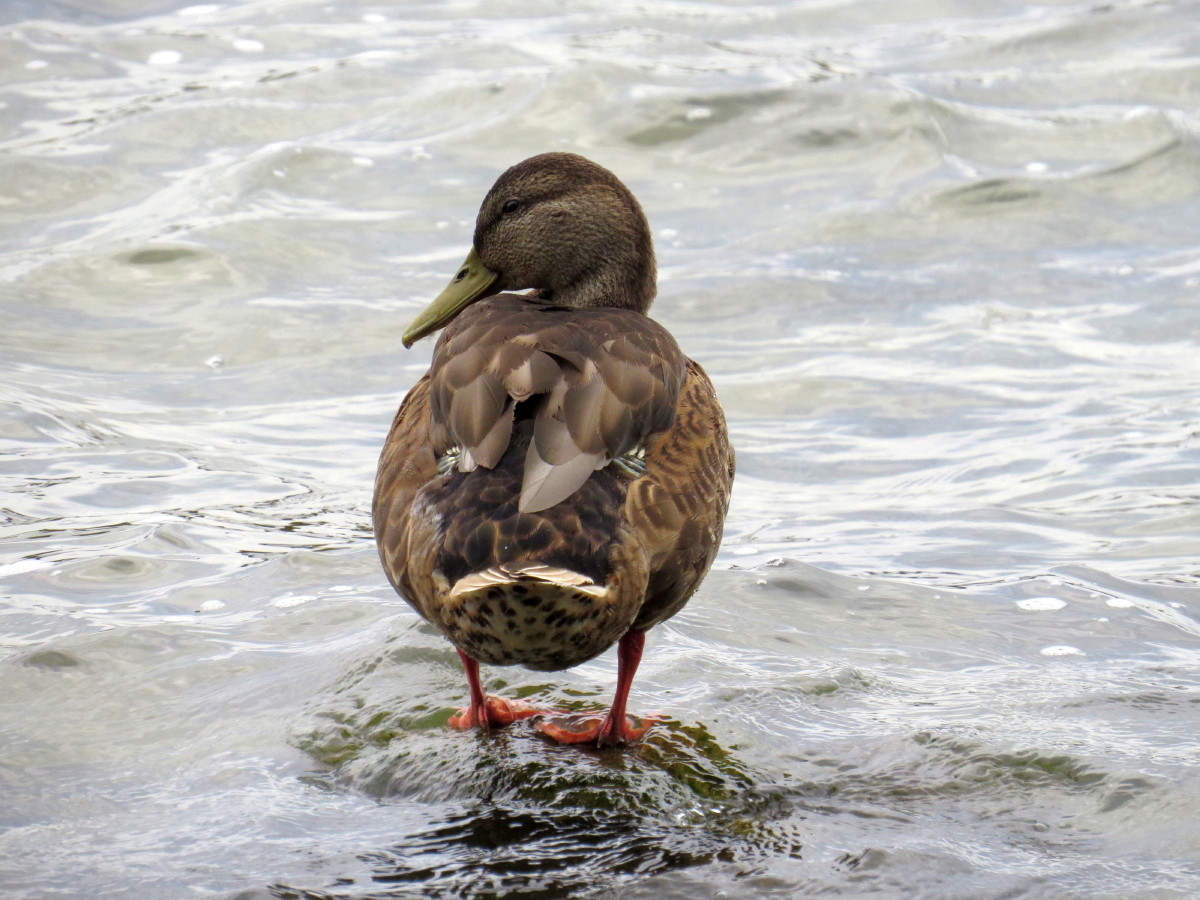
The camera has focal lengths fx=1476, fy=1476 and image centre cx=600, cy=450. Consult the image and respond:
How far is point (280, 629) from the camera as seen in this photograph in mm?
5574

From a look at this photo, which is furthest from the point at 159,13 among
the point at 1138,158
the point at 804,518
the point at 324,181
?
the point at 804,518

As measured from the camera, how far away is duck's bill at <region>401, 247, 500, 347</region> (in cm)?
555

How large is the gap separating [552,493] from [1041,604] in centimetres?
295

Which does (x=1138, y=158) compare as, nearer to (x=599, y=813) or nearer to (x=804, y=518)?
(x=804, y=518)

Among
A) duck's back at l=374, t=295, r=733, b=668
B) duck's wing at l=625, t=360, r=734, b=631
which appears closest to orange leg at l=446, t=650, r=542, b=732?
duck's back at l=374, t=295, r=733, b=668

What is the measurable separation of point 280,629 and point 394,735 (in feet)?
3.86

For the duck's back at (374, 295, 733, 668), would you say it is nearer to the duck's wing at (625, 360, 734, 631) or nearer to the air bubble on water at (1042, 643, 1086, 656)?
the duck's wing at (625, 360, 734, 631)

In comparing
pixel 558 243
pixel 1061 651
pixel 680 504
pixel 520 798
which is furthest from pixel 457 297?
pixel 1061 651

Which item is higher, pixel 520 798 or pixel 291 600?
pixel 520 798

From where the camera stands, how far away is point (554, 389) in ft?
14.1

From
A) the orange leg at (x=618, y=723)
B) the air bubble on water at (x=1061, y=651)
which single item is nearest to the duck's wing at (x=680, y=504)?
the orange leg at (x=618, y=723)

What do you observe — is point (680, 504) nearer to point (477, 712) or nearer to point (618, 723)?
point (618, 723)

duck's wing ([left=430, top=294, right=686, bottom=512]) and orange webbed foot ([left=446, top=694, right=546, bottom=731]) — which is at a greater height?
duck's wing ([left=430, top=294, right=686, bottom=512])

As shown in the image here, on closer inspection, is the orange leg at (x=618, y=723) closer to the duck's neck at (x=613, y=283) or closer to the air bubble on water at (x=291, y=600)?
the duck's neck at (x=613, y=283)
